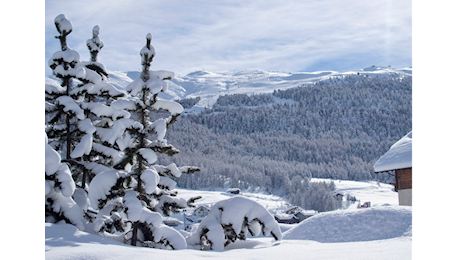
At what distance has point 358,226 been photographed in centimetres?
1032

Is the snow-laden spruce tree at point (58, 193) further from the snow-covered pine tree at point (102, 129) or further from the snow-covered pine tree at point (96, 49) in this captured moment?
the snow-covered pine tree at point (96, 49)

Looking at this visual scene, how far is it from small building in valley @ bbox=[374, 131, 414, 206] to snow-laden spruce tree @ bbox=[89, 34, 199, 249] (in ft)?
36.5

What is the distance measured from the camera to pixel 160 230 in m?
8.41

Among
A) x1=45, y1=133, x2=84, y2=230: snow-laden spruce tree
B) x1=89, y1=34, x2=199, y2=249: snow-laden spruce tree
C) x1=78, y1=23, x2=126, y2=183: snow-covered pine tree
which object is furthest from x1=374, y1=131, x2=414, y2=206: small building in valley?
x1=45, y1=133, x2=84, y2=230: snow-laden spruce tree

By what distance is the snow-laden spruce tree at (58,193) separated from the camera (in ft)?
23.6

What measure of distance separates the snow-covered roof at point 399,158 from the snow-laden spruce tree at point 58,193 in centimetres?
1442

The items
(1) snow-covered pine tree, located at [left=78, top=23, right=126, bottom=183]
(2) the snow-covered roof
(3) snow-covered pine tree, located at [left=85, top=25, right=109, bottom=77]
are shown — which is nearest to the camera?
(1) snow-covered pine tree, located at [left=78, top=23, right=126, bottom=183]

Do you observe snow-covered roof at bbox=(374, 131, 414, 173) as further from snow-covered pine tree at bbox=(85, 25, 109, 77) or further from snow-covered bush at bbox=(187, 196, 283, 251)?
snow-covered pine tree at bbox=(85, 25, 109, 77)

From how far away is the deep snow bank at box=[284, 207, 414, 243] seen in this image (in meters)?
9.59

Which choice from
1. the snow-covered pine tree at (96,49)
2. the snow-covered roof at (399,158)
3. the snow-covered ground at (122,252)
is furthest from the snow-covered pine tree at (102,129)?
the snow-covered roof at (399,158)
